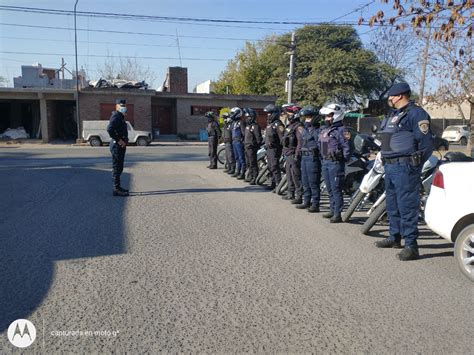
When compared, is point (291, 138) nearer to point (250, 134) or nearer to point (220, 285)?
point (250, 134)

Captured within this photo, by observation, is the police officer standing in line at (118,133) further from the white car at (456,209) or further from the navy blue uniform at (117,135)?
the white car at (456,209)

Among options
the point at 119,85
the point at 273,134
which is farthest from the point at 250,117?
the point at 119,85

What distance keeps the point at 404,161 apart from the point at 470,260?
127cm

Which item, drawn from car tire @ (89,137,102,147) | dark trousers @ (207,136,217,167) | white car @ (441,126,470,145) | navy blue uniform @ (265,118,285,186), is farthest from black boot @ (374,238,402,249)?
white car @ (441,126,470,145)

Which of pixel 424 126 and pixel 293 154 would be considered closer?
pixel 424 126

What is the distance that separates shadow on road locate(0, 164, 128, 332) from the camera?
155 inches

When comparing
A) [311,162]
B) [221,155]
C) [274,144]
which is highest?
[274,144]

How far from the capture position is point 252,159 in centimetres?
1050

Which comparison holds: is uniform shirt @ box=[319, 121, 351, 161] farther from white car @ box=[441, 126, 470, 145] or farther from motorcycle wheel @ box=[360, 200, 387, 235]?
white car @ box=[441, 126, 470, 145]

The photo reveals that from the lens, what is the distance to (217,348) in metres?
3.02

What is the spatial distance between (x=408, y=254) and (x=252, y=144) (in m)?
5.86

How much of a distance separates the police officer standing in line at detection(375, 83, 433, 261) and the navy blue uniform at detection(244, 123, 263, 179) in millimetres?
5180

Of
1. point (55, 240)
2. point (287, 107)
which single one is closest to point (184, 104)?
point (287, 107)

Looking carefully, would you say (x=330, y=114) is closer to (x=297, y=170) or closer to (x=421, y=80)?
(x=297, y=170)
